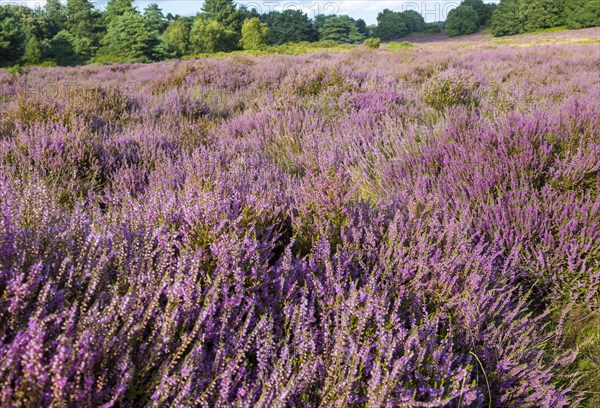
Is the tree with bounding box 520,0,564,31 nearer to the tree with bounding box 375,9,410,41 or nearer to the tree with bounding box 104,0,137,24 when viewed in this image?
the tree with bounding box 375,9,410,41

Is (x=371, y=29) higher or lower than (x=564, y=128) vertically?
higher

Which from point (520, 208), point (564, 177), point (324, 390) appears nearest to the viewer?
point (324, 390)

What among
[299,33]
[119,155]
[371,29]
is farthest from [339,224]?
[371,29]

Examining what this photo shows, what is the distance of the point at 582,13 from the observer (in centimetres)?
4916

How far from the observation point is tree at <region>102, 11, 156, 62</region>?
30328 millimetres

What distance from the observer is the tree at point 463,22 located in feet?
210

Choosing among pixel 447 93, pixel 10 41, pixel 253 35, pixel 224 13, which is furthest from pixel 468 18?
pixel 447 93

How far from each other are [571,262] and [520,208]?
44 centimetres

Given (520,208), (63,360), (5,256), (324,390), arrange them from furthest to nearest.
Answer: (520,208) → (5,256) → (324,390) → (63,360)

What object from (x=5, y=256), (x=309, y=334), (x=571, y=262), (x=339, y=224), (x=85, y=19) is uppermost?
(x=85, y=19)

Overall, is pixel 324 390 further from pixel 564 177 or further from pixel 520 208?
pixel 564 177

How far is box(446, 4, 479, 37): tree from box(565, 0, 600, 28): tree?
14.6 m

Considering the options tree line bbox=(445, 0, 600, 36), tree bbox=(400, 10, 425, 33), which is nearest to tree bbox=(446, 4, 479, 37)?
tree line bbox=(445, 0, 600, 36)

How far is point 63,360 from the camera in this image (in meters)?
0.94
